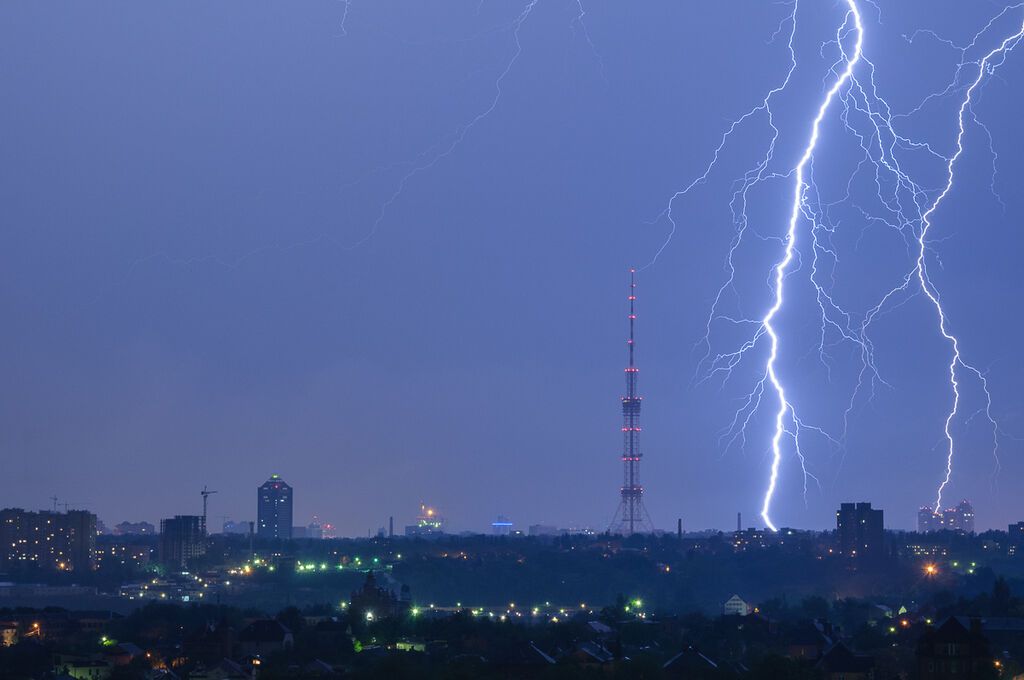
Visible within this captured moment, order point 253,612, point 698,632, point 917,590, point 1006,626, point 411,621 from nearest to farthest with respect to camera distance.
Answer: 1. point 1006,626
2. point 698,632
3. point 411,621
4. point 253,612
5. point 917,590

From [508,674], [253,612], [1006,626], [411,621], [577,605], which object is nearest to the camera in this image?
[508,674]

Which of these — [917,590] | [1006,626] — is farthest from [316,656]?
[917,590]

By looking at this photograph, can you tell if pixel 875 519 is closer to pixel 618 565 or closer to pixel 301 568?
pixel 618 565

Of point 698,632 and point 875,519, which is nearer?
point 698,632

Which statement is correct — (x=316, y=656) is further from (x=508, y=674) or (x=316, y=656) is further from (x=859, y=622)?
(x=859, y=622)

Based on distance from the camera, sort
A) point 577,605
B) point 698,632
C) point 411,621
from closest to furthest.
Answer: point 698,632
point 411,621
point 577,605

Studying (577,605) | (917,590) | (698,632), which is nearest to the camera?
(698,632)

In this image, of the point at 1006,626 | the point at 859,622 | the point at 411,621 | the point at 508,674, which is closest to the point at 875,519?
the point at 859,622

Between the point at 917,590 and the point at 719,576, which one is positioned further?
the point at 719,576

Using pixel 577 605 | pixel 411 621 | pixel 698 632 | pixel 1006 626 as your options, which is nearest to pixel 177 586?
pixel 577 605
